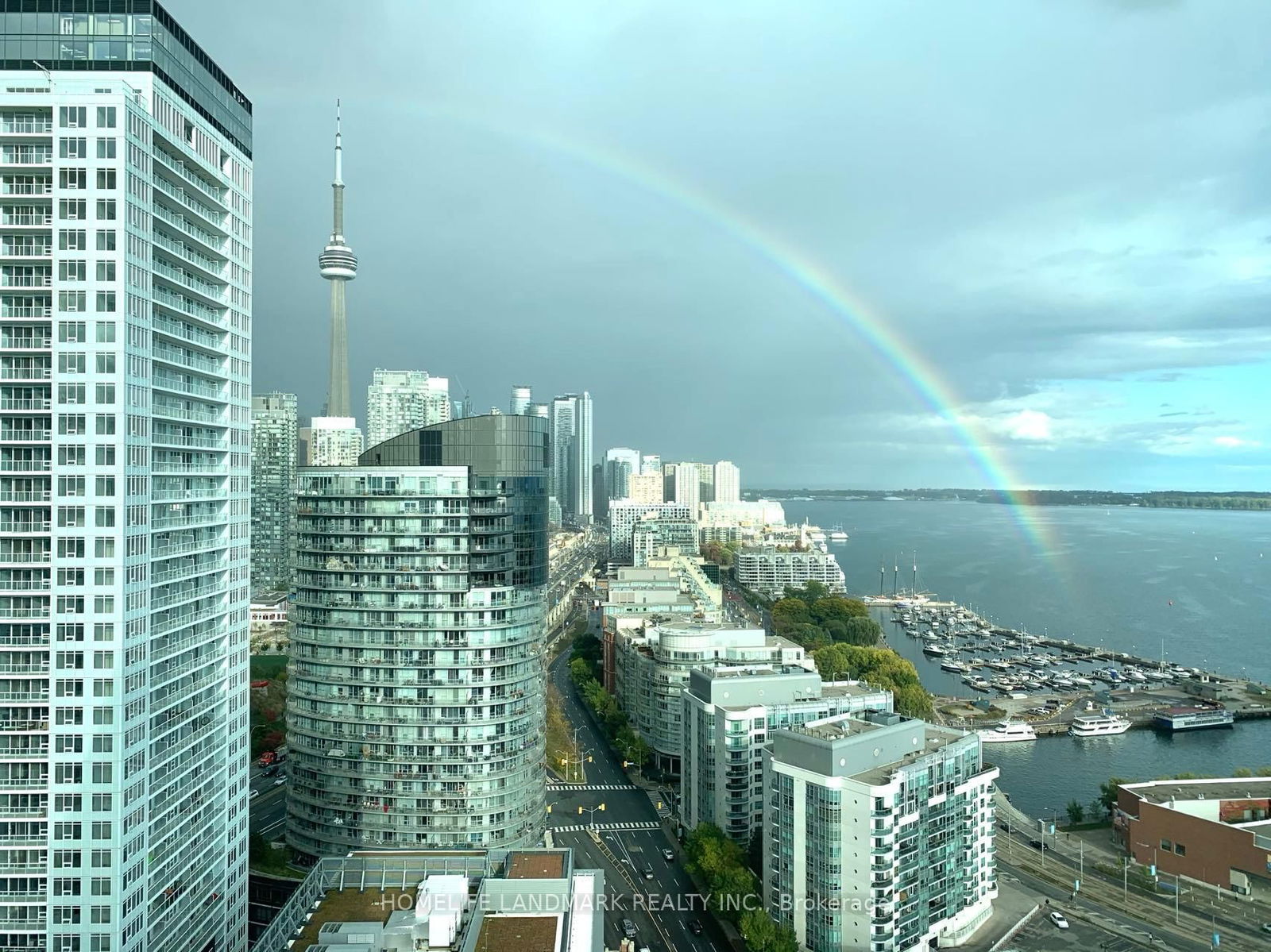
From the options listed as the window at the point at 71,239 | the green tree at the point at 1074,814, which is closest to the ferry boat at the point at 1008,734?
the green tree at the point at 1074,814

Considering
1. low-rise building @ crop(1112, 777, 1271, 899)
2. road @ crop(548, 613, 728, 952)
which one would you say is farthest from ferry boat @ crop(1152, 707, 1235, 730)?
road @ crop(548, 613, 728, 952)

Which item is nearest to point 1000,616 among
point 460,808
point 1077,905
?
point 1077,905

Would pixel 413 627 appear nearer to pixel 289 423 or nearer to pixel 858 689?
pixel 858 689

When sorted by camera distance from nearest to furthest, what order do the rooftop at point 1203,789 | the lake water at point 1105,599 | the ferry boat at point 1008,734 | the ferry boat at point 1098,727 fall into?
the rooftop at point 1203,789 < the lake water at point 1105,599 < the ferry boat at point 1008,734 < the ferry boat at point 1098,727

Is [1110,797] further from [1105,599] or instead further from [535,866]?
[1105,599]

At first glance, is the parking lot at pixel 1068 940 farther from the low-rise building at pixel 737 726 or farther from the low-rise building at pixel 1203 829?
the low-rise building at pixel 737 726

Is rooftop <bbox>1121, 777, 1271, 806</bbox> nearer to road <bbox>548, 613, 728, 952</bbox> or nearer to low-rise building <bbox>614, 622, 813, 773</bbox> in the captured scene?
low-rise building <bbox>614, 622, 813, 773</bbox>
